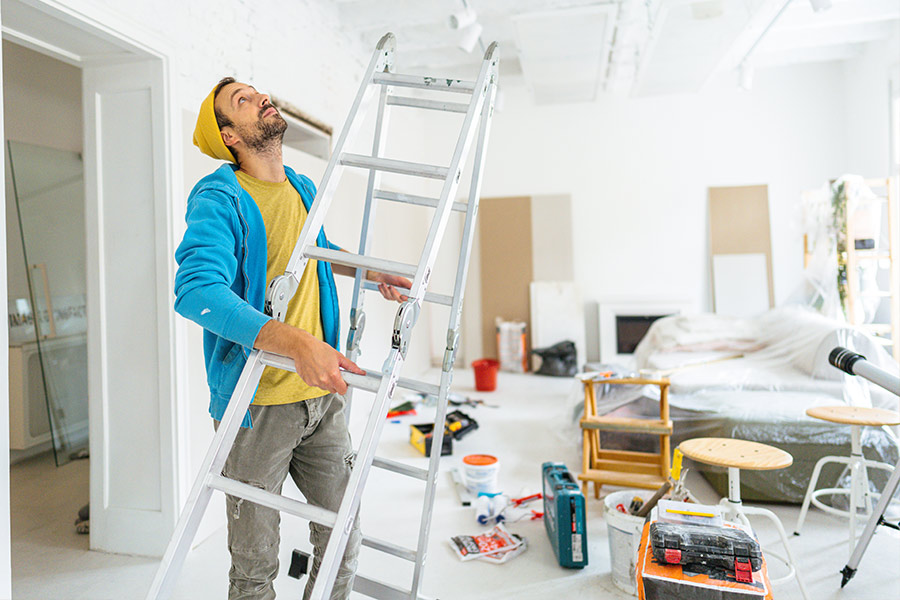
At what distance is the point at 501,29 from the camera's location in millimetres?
5258

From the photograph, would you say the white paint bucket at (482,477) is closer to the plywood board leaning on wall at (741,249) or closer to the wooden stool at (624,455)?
the wooden stool at (624,455)

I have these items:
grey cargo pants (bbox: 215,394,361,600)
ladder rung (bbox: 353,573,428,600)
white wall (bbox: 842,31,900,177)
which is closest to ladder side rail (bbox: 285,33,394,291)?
grey cargo pants (bbox: 215,394,361,600)

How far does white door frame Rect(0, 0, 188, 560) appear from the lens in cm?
259

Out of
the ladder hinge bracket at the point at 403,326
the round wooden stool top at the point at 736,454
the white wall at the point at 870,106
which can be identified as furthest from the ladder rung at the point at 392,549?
the white wall at the point at 870,106

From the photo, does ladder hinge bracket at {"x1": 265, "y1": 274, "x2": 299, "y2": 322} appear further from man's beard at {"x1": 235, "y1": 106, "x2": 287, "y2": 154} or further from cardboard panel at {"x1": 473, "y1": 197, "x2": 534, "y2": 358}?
cardboard panel at {"x1": 473, "y1": 197, "x2": 534, "y2": 358}

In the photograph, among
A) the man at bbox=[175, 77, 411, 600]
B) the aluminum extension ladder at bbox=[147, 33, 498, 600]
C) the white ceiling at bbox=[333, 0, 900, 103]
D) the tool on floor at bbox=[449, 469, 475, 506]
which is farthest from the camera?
the white ceiling at bbox=[333, 0, 900, 103]

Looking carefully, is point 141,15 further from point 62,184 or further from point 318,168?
point 62,184

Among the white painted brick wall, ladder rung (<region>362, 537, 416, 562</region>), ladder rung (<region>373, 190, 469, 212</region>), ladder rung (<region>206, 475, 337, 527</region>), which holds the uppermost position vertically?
the white painted brick wall

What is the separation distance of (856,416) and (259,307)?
2435mm

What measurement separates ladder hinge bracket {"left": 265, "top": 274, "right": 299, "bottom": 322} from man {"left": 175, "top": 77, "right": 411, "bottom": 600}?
5 cm

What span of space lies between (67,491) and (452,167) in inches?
131

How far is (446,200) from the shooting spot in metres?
1.39

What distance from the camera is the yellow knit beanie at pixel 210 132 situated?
154cm

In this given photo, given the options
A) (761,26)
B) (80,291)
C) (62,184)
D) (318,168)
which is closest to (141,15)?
(318,168)
